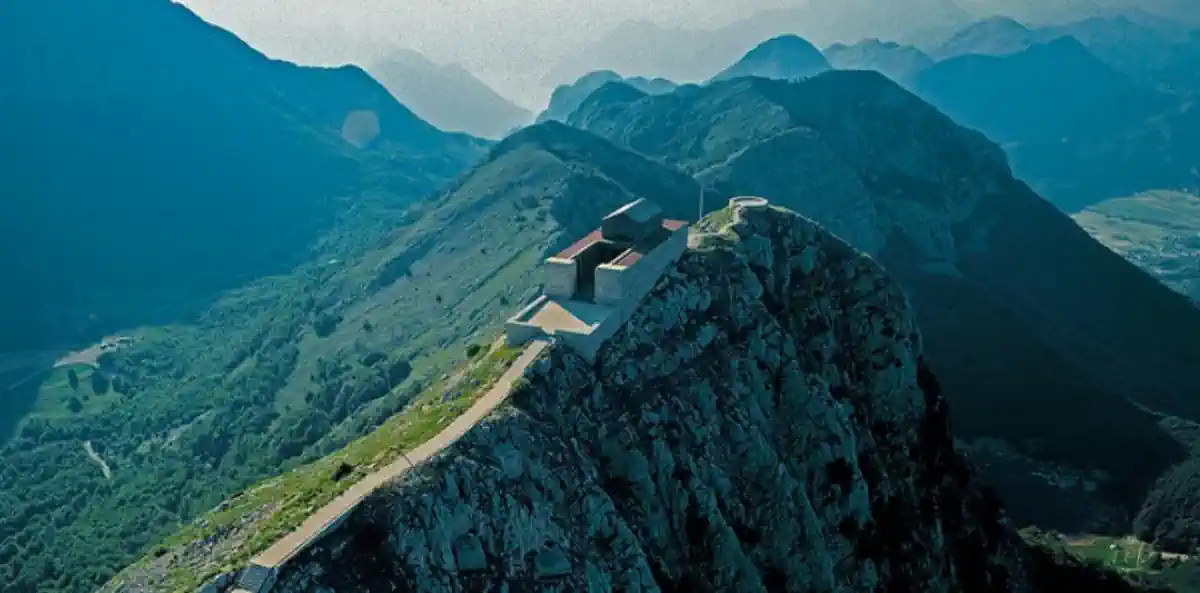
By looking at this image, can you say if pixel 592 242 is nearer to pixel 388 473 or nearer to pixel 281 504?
pixel 388 473

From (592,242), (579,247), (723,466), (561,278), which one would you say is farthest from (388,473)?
(592,242)

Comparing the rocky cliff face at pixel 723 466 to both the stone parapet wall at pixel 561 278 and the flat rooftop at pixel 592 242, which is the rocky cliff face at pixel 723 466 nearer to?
the flat rooftop at pixel 592 242

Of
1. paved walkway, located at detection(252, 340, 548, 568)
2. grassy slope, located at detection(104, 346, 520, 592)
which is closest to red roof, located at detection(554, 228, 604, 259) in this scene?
grassy slope, located at detection(104, 346, 520, 592)

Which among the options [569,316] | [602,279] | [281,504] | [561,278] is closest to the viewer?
[281,504]

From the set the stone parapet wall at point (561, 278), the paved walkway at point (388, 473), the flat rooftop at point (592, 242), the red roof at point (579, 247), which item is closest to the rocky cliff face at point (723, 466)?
the paved walkway at point (388, 473)

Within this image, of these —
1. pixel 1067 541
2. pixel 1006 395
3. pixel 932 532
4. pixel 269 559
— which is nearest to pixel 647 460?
pixel 269 559
